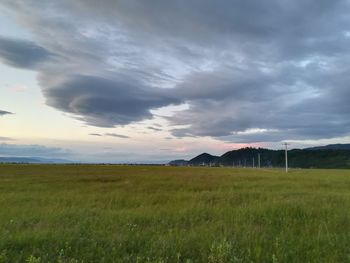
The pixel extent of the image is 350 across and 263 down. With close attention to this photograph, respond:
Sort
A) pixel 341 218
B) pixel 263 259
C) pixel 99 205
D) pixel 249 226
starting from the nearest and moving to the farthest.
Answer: pixel 263 259 → pixel 249 226 → pixel 341 218 → pixel 99 205

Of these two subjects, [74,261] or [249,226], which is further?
[249,226]

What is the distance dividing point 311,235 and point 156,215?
213 inches

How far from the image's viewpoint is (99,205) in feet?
52.5

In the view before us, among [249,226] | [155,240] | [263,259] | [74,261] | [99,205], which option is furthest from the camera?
[99,205]

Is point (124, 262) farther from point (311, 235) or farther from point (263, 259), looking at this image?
point (311, 235)

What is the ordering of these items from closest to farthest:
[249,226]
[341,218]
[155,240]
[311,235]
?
Result: [155,240] < [311,235] < [249,226] < [341,218]

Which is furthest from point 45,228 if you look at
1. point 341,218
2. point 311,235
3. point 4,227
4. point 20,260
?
point 341,218

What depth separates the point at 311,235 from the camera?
9.61 metres

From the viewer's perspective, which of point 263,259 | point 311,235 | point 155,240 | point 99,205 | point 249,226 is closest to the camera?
point 263,259

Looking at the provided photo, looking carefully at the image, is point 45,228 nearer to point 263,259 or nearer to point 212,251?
point 212,251

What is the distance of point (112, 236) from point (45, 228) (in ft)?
8.30

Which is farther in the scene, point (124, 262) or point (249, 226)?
point (249, 226)

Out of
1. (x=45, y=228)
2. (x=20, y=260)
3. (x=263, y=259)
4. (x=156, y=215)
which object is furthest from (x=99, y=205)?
(x=263, y=259)

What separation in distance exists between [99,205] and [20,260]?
29.5 ft
